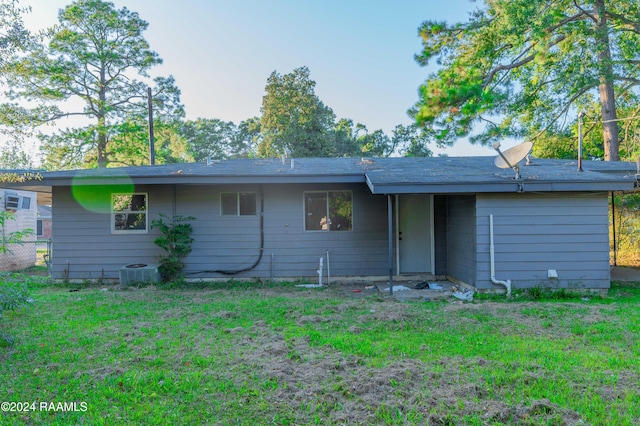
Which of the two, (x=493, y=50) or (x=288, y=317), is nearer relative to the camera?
(x=288, y=317)

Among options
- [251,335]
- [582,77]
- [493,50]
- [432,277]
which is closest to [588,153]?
[582,77]

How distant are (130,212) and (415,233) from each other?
19.8 ft

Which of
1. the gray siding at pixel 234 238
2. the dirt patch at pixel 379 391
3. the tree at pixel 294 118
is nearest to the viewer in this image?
the dirt patch at pixel 379 391

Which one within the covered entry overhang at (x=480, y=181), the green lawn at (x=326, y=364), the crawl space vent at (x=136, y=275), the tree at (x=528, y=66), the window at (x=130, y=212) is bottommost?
the green lawn at (x=326, y=364)

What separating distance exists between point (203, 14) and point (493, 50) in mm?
9709

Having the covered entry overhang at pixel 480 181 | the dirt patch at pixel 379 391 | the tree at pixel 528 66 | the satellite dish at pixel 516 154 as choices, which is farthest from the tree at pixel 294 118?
the dirt patch at pixel 379 391

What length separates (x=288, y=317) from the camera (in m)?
5.08

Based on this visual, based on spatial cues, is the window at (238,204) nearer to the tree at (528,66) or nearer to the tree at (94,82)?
the tree at (528,66)

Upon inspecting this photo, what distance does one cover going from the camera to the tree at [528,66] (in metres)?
12.0

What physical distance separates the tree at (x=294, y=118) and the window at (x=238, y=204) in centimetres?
1567

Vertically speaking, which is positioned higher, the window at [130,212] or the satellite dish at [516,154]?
the satellite dish at [516,154]

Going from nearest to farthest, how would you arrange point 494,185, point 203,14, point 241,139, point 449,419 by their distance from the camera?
point 449,419
point 494,185
point 203,14
point 241,139

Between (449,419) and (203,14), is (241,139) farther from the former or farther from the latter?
(449,419)

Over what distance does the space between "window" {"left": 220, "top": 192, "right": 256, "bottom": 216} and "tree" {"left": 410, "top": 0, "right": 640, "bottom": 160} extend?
6.60 metres
